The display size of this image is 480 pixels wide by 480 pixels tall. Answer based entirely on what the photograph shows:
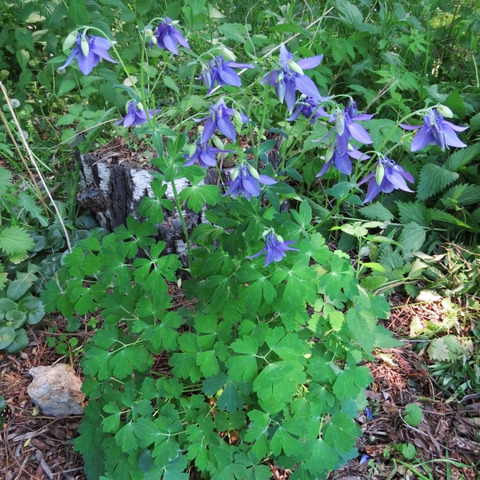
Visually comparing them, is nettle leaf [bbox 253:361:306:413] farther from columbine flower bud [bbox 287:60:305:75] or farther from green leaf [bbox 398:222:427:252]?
green leaf [bbox 398:222:427:252]


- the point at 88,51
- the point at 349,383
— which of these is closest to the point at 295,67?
the point at 88,51

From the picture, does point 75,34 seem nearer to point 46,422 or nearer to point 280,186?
point 280,186

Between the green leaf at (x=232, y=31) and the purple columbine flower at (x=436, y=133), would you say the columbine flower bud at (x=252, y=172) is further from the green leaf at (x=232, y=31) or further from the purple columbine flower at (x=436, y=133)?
the green leaf at (x=232, y=31)

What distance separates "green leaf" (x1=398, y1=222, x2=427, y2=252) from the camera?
115 inches

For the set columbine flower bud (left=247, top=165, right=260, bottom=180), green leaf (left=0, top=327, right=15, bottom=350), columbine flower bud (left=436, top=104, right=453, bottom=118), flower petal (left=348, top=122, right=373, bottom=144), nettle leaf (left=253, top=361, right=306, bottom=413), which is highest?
columbine flower bud (left=436, top=104, right=453, bottom=118)

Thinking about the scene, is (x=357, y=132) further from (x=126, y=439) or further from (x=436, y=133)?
(x=126, y=439)

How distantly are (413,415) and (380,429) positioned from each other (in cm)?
17

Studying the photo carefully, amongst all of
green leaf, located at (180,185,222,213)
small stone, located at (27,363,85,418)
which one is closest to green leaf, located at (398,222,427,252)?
green leaf, located at (180,185,222,213)

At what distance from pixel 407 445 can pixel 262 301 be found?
1.01 m

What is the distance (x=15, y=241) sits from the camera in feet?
8.71

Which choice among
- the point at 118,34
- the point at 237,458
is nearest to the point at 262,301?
the point at 237,458

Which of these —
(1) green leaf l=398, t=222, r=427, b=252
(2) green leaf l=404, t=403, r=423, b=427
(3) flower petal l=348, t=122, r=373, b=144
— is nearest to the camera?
(3) flower petal l=348, t=122, r=373, b=144

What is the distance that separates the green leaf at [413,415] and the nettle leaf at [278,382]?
2.84 feet

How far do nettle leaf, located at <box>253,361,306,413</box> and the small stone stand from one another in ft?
3.27
